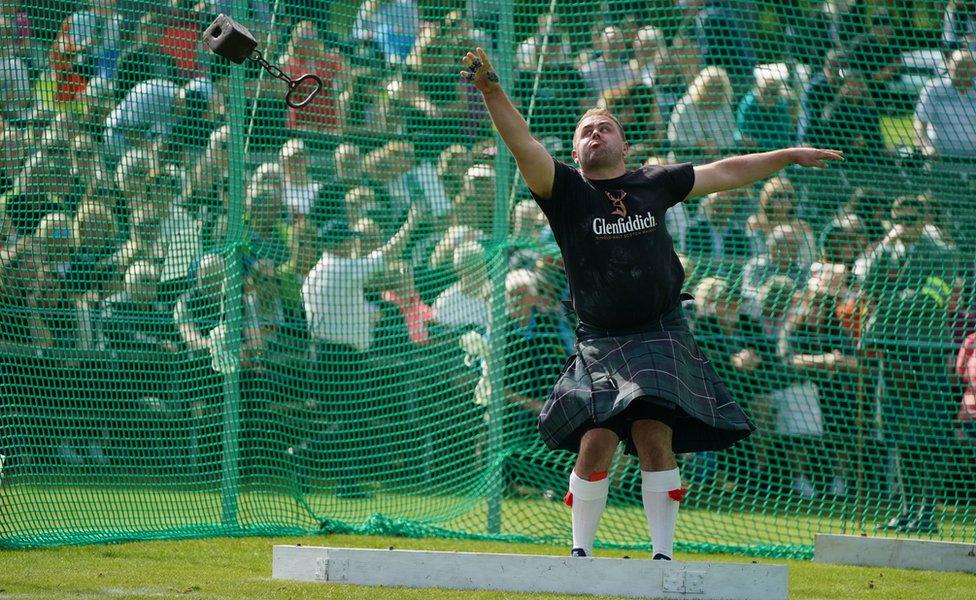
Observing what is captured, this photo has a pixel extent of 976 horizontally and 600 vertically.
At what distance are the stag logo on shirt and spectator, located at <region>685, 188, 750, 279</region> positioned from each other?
77.2 inches

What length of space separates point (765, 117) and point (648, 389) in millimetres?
2560

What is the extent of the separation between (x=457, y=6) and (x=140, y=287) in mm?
1832

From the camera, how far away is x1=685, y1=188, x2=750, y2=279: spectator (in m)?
5.61

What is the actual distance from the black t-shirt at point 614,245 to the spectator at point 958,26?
2.37m

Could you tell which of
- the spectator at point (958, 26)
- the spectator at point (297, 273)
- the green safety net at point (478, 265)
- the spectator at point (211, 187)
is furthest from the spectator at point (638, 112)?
the spectator at point (211, 187)

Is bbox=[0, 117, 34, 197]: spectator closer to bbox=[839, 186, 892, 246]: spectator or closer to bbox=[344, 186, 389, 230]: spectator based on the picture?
bbox=[344, 186, 389, 230]: spectator

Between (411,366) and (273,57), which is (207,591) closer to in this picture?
(411,366)

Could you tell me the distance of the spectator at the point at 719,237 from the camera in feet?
18.4

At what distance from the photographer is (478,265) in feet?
18.3

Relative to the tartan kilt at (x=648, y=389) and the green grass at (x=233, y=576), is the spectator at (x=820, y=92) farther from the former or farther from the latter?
the tartan kilt at (x=648, y=389)

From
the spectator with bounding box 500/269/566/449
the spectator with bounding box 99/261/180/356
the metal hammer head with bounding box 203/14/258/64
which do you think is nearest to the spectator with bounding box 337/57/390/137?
the spectator with bounding box 500/269/566/449

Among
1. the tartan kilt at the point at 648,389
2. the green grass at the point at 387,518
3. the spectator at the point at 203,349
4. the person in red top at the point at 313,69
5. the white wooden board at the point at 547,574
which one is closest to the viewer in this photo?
the white wooden board at the point at 547,574

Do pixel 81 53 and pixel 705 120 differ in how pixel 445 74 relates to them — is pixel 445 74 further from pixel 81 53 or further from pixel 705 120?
pixel 81 53

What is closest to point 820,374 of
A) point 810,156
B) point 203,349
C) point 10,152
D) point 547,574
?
point 810,156
